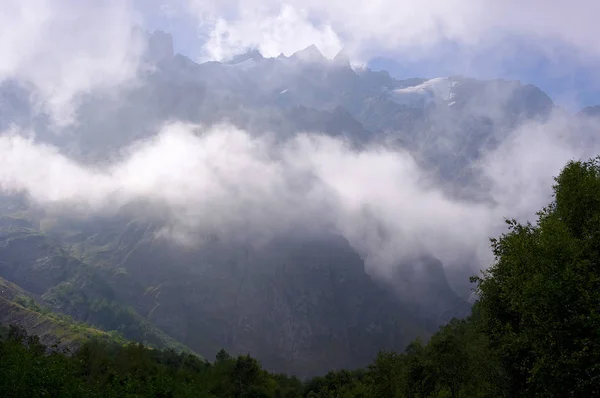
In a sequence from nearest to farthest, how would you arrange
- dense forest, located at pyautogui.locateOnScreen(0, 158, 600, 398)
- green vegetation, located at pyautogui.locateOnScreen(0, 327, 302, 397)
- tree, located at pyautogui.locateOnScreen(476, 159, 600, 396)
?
tree, located at pyautogui.locateOnScreen(476, 159, 600, 396)
dense forest, located at pyautogui.locateOnScreen(0, 158, 600, 398)
green vegetation, located at pyautogui.locateOnScreen(0, 327, 302, 397)

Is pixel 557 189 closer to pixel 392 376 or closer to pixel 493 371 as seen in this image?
pixel 493 371

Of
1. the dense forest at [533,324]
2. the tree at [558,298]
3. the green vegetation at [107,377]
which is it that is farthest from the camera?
the green vegetation at [107,377]

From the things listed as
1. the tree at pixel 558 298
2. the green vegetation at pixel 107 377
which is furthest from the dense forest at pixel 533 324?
the green vegetation at pixel 107 377

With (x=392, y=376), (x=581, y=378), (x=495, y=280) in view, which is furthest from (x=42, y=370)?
(x=581, y=378)

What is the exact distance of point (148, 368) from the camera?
148 meters

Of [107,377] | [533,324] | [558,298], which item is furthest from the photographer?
[107,377]

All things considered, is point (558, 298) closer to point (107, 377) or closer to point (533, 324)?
point (533, 324)

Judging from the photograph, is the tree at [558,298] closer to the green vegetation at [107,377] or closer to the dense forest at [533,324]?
the dense forest at [533,324]

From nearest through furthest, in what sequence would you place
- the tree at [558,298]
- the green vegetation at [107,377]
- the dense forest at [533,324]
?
the tree at [558,298]
the dense forest at [533,324]
the green vegetation at [107,377]

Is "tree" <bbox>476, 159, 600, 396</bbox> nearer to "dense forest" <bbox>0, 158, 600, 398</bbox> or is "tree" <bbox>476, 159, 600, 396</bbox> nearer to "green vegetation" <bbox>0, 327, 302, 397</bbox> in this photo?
"dense forest" <bbox>0, 158, 600, 398</bbox>

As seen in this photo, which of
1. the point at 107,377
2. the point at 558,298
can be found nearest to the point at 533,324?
the point at 558,298

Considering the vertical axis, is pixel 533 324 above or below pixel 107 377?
above

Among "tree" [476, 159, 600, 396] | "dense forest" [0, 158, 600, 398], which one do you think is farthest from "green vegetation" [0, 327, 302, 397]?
"tree" [476, 159, 600, 396]

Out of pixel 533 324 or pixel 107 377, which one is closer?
pixel 533 324
